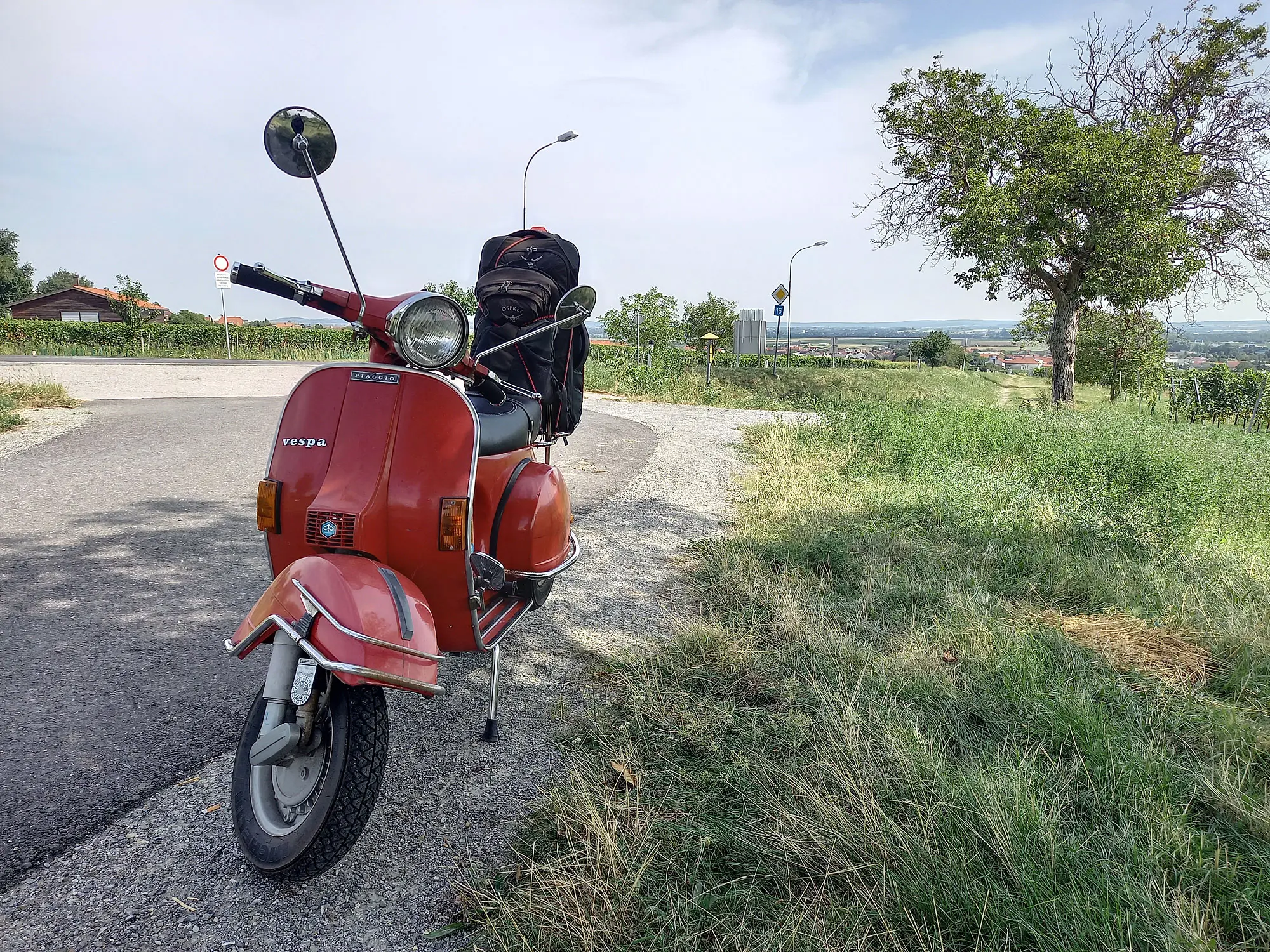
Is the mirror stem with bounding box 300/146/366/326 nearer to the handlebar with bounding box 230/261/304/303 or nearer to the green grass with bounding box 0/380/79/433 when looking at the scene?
the handlebar with bounding box 230/261/304/303

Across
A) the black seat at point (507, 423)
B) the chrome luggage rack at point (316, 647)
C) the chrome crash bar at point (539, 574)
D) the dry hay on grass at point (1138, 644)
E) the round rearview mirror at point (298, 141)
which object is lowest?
the dry hay on grass at point (1138, 644)

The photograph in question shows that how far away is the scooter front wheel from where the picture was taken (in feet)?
6.05

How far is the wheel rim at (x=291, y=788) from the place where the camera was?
1935mm

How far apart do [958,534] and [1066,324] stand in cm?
1622

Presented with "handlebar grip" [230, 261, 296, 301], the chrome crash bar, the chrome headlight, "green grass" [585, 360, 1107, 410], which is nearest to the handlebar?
"handlebar grip" [230, 261, 296, 301]

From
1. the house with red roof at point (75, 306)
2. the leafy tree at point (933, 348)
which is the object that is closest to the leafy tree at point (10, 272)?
the house with red roof at point (75, 306)

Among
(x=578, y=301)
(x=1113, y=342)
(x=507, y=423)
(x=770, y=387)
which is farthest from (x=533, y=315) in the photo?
(x=1113, y=342)

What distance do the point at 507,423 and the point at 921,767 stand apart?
182 cm

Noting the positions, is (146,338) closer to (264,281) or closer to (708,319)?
(264,281)

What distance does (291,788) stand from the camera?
2.01 metres

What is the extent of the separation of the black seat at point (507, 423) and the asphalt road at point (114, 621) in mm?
1366

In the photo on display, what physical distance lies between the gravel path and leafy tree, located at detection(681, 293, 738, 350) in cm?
7800

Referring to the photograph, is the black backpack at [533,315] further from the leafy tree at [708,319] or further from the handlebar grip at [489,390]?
the leafy tree at [708,319]

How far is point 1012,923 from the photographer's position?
173 centimetres
